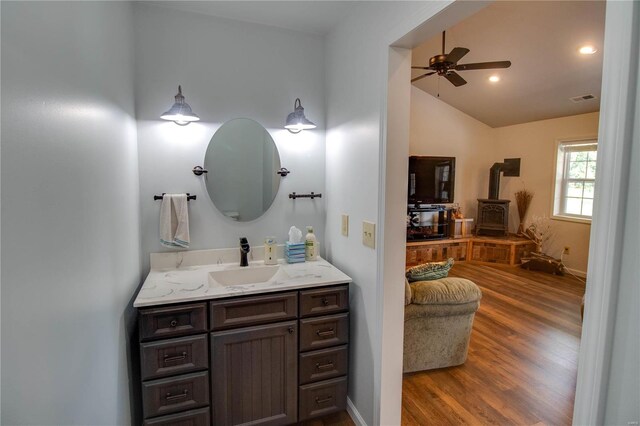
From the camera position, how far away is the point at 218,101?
2.20 meters

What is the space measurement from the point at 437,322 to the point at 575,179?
444cm

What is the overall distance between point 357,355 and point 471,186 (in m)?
5.24

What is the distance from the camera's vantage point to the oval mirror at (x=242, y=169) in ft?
7.30

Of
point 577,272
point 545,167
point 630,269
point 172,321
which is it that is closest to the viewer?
point 630,269

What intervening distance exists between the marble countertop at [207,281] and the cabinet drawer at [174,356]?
21cm

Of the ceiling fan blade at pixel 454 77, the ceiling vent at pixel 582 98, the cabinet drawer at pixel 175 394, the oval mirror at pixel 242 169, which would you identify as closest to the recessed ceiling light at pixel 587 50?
the ceiling vent at pixel 582 98

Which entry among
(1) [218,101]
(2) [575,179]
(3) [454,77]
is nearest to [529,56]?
(3) [454,77]

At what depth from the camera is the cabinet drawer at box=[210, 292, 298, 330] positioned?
1697 millimetres

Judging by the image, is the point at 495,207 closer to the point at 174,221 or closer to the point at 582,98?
the point at 582,98

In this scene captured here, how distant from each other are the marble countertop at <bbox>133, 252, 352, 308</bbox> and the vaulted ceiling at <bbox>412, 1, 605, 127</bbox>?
313 centimetres

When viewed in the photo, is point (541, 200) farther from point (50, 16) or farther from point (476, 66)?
point (50, 16)

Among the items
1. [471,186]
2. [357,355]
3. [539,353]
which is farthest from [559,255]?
[357,355]

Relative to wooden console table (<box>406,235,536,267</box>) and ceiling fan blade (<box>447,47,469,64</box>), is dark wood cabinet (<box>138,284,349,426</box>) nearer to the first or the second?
ceiling fan blade (<box>447,47,469,64</box>)

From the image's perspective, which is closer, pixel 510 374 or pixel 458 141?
pixel 510 374
